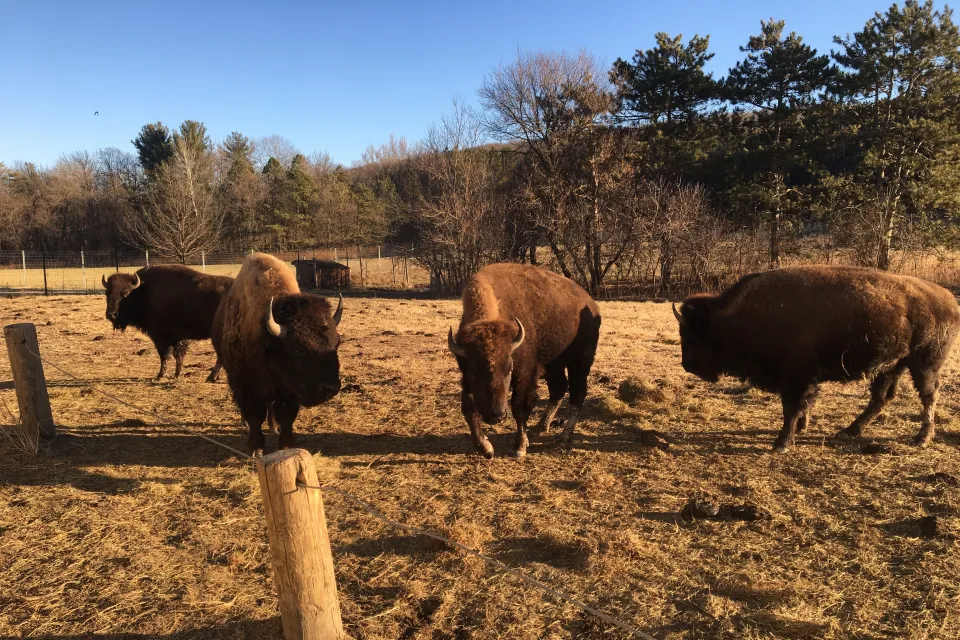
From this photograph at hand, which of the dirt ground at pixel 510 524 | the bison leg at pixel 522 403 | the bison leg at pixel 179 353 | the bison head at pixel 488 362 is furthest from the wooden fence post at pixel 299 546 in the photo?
the bison leg at pixel 179 353

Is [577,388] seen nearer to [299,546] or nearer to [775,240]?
[299,546]

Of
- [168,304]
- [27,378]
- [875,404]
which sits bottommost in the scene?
[875,404]

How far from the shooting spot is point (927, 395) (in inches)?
239

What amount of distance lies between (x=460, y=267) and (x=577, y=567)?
25.1 m

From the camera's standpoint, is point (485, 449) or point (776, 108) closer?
point (485, 449)

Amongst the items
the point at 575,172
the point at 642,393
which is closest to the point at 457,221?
the point at 575,172

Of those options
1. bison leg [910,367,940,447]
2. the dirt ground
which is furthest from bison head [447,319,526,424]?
bison leg [910,367,940,447]

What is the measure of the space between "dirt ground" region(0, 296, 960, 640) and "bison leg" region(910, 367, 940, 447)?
177 mm

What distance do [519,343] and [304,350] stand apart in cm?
220

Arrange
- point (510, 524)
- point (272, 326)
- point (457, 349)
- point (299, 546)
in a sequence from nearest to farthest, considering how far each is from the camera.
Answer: point (299, 546)
point (510, 524)
point (272, 326)
point (457, 349)

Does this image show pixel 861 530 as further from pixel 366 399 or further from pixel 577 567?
pixel 366 399

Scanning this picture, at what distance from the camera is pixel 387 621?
330 centimetres

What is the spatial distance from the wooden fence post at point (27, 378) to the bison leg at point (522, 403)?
18.6 feet

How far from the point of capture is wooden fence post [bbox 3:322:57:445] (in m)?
6.22
